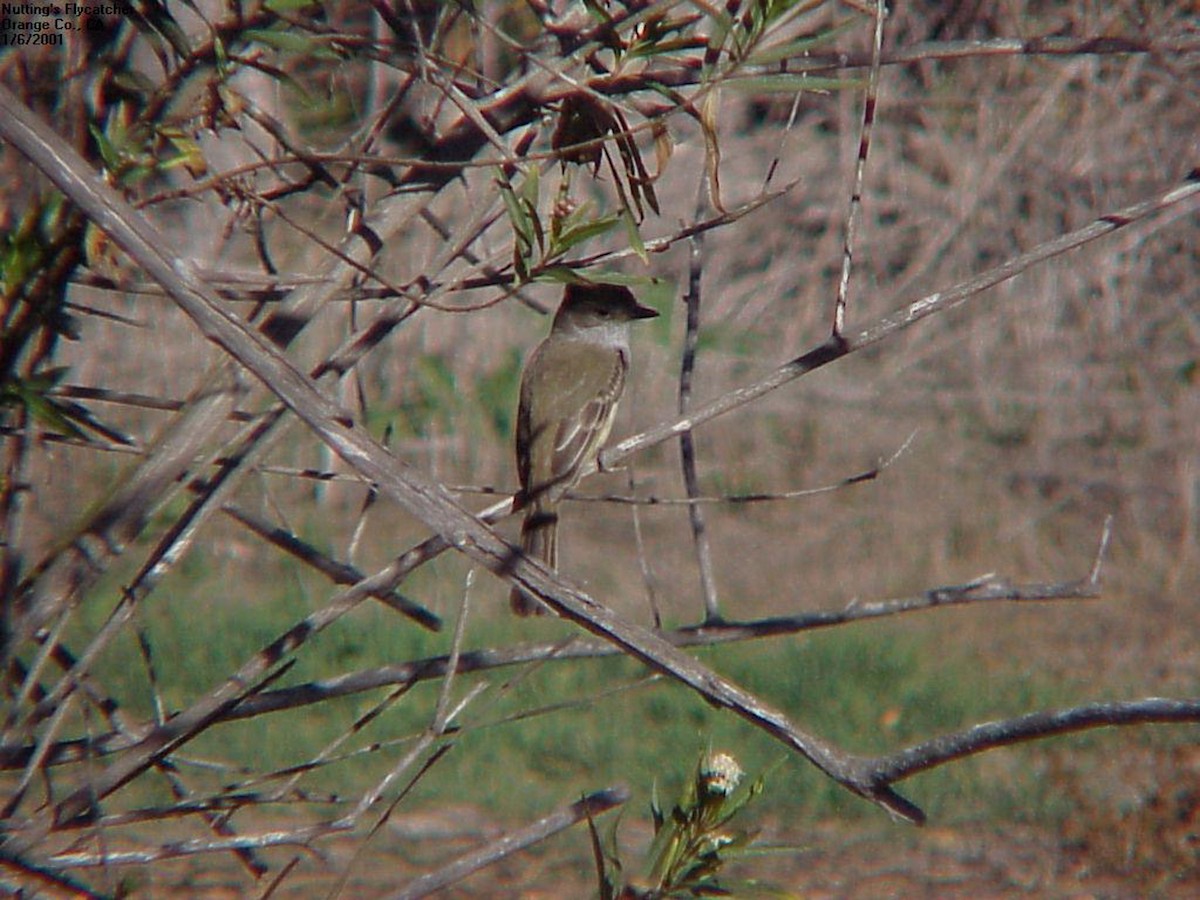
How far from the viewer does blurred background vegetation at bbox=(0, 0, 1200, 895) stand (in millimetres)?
2703

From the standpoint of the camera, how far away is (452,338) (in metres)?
10.6

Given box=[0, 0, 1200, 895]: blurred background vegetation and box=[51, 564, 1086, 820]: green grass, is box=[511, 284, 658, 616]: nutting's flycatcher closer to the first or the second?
box=[0, 0, 1200, 895]: blurred background vegetation

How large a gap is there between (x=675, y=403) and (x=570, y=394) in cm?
423

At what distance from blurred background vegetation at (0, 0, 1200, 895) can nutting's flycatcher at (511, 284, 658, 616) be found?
70 centimetres

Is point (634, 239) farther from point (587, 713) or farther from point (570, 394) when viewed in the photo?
point (587, 713)

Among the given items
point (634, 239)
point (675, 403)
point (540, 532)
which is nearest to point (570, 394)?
point (540, 532)

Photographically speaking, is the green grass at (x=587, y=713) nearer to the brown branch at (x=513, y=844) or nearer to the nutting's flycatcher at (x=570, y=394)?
the nutting's flycatcher at (x=570, y=394)

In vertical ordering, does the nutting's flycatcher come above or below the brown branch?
above

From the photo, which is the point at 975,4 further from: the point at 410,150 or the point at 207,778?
the point at 410,150

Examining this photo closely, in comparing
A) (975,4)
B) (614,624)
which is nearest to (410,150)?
(614,624)

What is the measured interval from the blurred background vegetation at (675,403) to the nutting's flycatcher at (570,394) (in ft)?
2.31

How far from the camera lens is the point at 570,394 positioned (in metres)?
6.06

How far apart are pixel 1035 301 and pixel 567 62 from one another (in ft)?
28.7

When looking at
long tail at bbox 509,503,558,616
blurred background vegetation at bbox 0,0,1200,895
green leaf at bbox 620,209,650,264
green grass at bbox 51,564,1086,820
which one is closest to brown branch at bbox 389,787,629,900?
blurred background vegetation at bbox 0,0,1200,895
